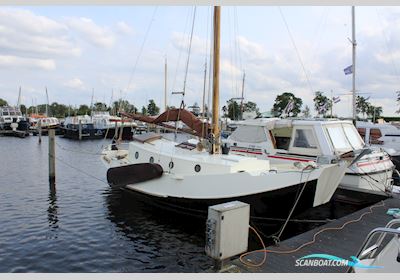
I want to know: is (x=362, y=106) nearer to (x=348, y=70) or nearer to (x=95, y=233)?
(x=348, y=70)

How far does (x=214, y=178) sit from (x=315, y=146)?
5.38m

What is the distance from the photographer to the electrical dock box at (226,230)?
20.5 ft

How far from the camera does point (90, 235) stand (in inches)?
422

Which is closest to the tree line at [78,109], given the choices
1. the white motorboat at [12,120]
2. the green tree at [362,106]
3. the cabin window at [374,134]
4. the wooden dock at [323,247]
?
the white motorboat at [12,120]

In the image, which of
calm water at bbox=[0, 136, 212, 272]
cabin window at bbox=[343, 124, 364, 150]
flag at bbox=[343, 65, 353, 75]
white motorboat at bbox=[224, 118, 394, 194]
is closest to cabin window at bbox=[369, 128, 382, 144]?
flag at bbox=[343, 65, 353, 75]

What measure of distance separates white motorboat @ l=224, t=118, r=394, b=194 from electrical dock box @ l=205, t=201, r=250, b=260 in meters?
7.60

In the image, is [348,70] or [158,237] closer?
[158,237]

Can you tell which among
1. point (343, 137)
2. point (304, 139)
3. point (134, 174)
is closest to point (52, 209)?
point (134, 174)

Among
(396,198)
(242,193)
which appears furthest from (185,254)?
(396,198)

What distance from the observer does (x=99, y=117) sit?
64.8 metres

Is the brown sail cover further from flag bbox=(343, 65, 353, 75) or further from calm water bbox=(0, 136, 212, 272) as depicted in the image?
flag bbox=(343, 65, 353, 75)

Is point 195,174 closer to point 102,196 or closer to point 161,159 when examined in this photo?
point 161,159

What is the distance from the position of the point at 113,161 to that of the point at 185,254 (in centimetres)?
715

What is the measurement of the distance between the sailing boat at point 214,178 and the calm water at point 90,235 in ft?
3.16
